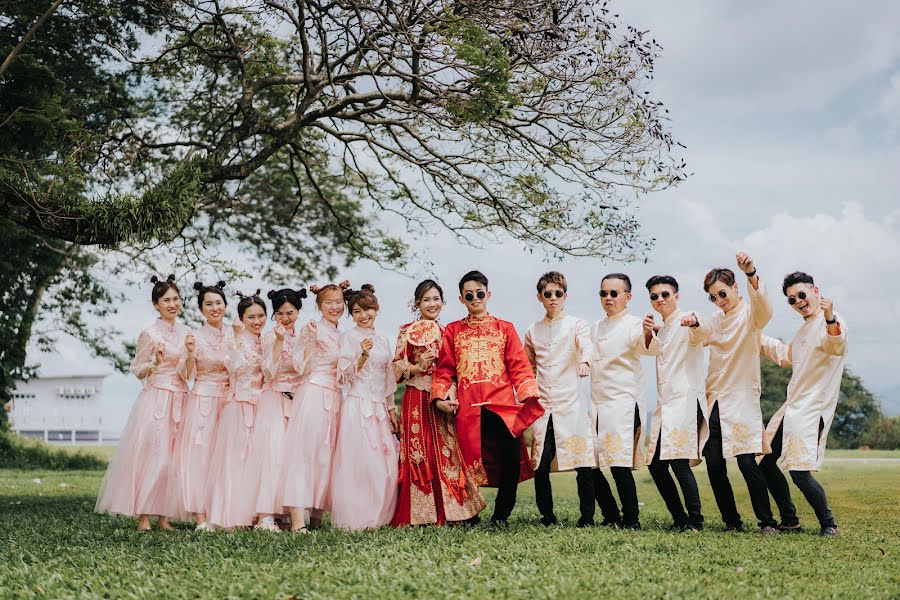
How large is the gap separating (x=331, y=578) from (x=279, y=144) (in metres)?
6.25

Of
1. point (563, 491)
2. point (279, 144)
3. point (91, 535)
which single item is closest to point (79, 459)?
point (563, 491)

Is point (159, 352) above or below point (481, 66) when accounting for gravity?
below

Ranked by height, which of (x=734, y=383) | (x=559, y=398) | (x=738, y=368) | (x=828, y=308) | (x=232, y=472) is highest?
(x=828, y=308)

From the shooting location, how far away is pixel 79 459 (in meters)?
19.8

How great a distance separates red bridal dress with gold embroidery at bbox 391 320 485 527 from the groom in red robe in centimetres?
13

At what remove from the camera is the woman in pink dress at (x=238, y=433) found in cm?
672

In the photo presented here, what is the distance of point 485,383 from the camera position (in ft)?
20.9

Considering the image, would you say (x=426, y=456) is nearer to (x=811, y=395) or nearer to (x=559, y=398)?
(x=559, y=398)

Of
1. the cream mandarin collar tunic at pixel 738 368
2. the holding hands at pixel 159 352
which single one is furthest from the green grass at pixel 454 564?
the holding hands at pixel 159 352

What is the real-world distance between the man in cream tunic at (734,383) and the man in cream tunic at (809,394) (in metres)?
0.18

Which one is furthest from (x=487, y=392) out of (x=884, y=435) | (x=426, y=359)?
(x=884, y=435)

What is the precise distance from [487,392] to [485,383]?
7 cm

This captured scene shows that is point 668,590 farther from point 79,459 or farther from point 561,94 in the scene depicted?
point 79,459

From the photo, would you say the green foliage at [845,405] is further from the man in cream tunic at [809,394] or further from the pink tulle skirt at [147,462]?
the pink tulle skirt at [147,462]
